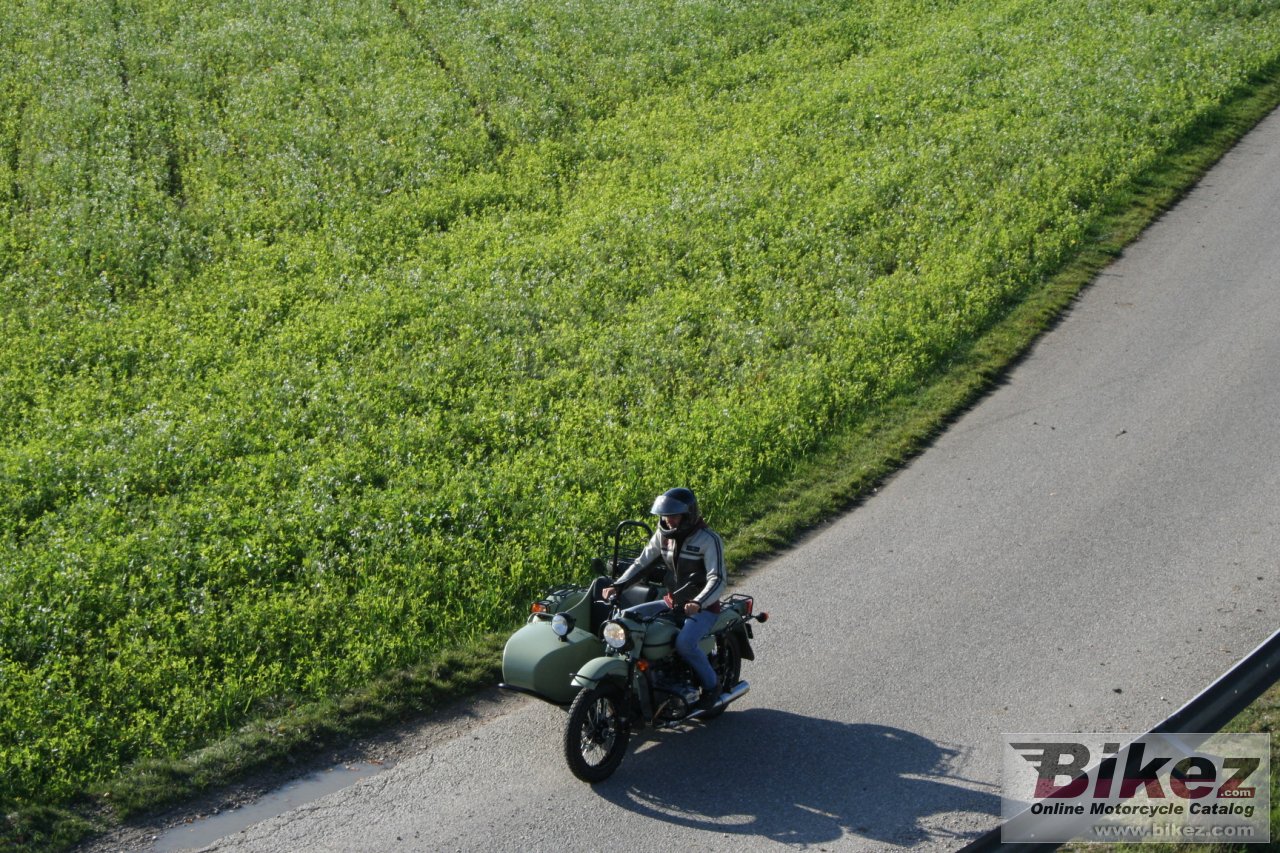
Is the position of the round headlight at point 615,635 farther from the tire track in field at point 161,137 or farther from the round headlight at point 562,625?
the tire track in field at point 161,137

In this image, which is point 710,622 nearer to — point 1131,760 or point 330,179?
point 1131,760

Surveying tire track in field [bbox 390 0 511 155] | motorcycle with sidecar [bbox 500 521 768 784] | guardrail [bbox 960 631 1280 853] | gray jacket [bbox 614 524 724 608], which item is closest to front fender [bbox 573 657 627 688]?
motorcycle with sidecar [bbox 500 521 768 784]

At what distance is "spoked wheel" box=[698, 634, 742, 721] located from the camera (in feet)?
34.3

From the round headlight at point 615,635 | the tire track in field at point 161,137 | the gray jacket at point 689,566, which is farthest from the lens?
the tire track in field at point 161,137

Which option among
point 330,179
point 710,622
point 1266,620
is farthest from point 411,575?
point 330,179

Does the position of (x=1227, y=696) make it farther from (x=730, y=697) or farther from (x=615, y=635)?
(x=615, y=635)

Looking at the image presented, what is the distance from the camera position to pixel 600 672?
30.6 feet

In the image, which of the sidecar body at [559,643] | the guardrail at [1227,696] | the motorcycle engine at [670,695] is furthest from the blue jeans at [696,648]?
the guardrail at [1227,696]

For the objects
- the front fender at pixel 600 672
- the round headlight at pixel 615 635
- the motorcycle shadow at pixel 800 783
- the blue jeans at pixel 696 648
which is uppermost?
the round headlight at pixel 615 635

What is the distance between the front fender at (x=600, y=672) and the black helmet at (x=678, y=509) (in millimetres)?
1239

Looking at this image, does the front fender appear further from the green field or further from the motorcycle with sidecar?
the green field

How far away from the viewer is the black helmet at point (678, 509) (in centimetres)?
1014

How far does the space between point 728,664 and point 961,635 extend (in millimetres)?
2322

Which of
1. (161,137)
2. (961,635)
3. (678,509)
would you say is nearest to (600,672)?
(678,509)
